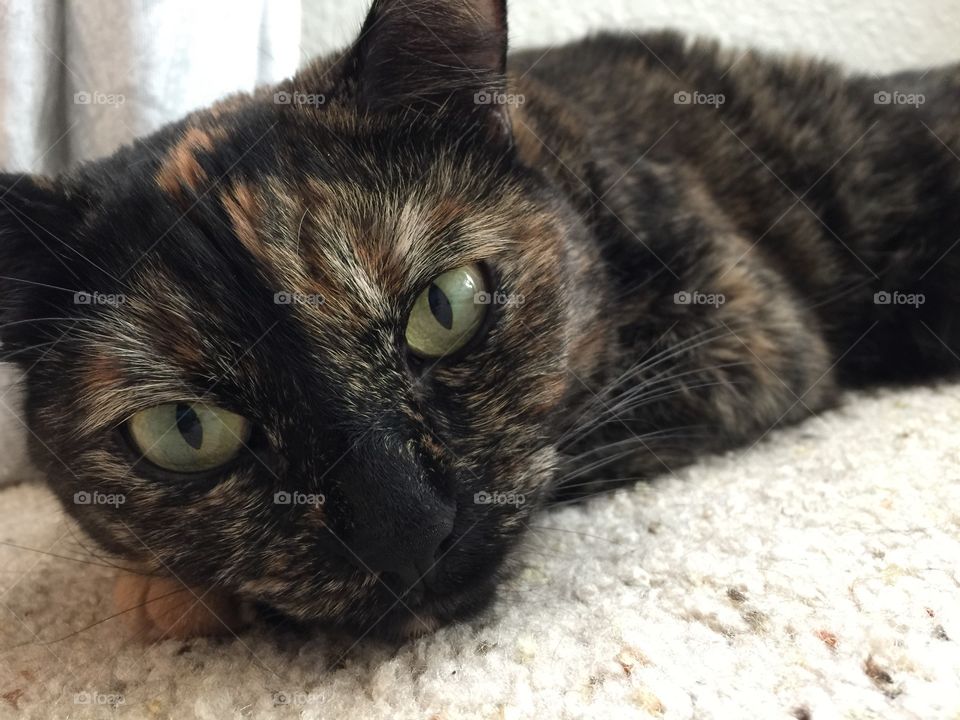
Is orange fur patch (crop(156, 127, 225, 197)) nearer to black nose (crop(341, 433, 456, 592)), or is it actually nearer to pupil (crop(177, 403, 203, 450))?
pupil (crop(177, 403, 203, 450))

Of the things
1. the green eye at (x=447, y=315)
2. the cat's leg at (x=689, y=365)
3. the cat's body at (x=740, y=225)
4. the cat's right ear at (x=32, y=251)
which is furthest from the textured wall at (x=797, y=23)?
the cat's right ear at (x=32, y=251)

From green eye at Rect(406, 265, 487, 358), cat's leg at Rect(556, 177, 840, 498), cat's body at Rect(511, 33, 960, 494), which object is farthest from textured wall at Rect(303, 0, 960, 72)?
green eye at Rect(406, 265, 487, 358)

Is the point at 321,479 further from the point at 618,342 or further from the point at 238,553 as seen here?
the point at 618,342

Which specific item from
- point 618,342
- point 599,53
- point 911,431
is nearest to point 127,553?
point 618,342

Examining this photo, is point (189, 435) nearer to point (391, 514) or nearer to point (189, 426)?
point (189, 426)

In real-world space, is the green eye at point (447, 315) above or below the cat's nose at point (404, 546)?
above

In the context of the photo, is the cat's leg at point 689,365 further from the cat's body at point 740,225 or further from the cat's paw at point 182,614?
the cat's paw at point 182,614
